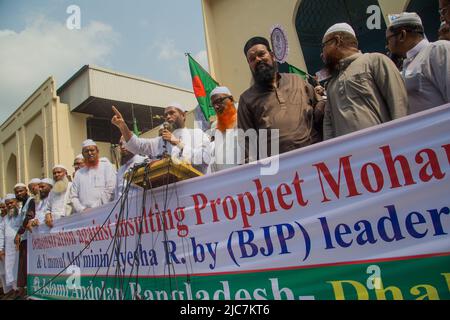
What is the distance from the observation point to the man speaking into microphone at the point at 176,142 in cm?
317

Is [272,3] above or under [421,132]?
above

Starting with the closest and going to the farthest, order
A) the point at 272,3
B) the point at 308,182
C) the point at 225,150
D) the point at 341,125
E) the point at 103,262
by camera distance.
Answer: the point at 308,182 → the point at 341,125 → the point at 225,150 → the point at 103,262 → the point at 272,3

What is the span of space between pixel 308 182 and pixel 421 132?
604mm

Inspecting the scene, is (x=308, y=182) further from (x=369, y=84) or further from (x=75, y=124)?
(x=75, y=124)

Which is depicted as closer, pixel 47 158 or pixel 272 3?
pixel 272 3

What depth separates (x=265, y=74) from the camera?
2.70 meters

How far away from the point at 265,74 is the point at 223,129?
681 millimetres

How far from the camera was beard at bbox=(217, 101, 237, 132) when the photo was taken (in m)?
3.15

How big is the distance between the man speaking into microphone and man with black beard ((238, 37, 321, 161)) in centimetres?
61

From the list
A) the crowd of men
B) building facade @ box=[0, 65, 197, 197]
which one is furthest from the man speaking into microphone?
building facade @ box=[0, 65, 197, 197]

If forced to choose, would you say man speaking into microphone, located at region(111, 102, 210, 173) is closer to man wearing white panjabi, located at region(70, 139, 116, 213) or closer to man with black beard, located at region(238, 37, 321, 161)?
man with black beard, located at region(238, 37, 321, 161)

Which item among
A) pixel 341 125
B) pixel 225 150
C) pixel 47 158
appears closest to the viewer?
pixel 341 125
